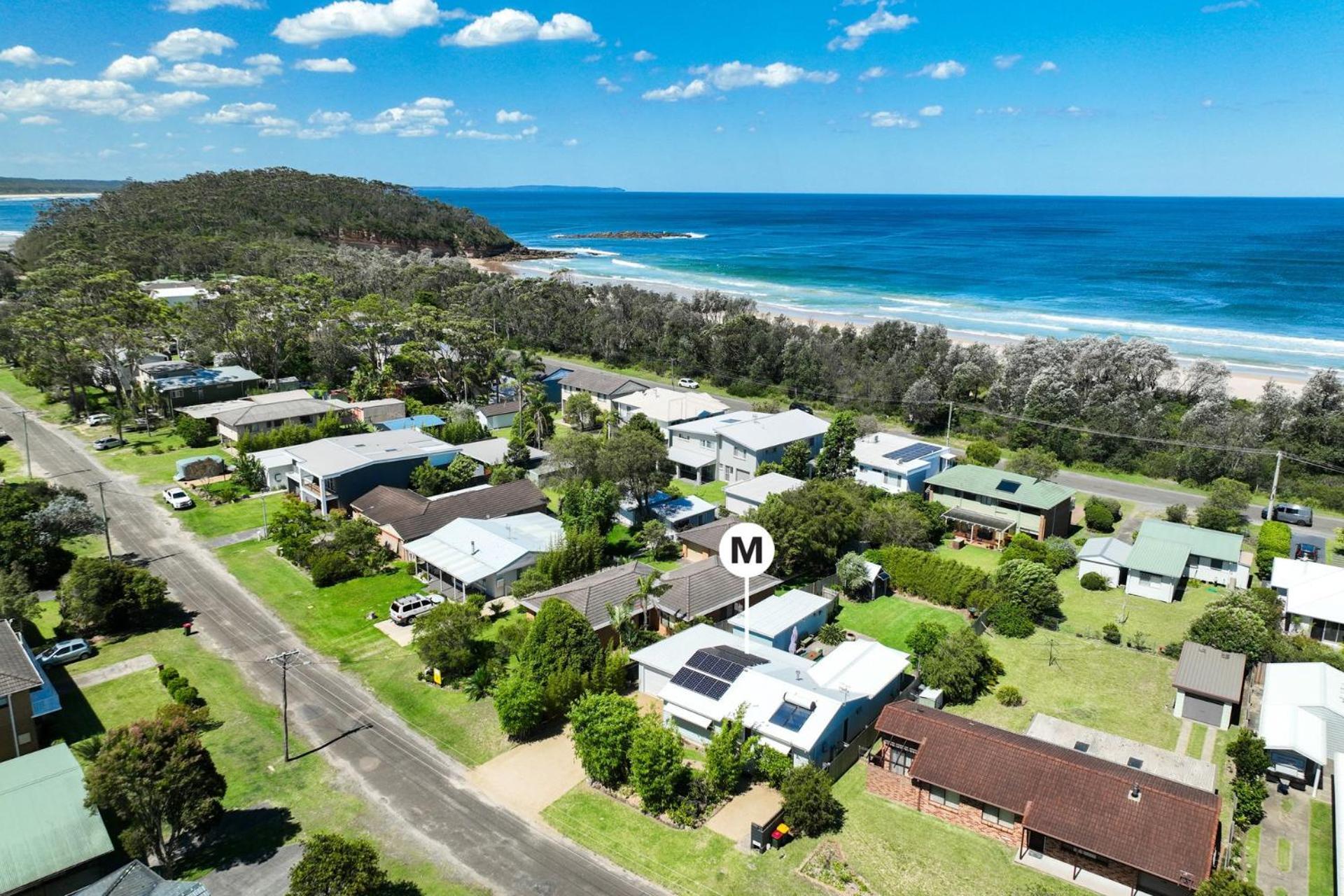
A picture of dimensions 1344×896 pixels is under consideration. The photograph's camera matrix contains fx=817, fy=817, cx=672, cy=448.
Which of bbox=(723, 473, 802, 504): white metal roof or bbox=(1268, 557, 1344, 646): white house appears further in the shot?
bbox=(723, 473, 802, 504): white metal roof

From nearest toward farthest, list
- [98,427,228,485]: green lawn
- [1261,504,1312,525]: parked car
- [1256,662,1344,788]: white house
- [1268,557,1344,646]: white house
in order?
[1256,662,1344,788]: white house, [1268,557,1344,646]: white house, [1261,504,1312,525]: parked car, [98,427,228,485]: green lawn

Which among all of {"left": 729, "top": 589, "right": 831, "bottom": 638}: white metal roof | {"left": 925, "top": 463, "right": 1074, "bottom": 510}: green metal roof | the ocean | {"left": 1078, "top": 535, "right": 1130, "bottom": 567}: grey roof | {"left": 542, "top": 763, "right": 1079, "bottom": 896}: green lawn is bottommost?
{"left": 542, "top": 763, "right": 1079, "bottom": 896}: green lawn

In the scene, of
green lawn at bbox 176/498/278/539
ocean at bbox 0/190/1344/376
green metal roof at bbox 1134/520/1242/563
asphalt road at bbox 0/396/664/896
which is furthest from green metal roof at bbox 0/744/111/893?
ocean at bbox 0/190/1344/376

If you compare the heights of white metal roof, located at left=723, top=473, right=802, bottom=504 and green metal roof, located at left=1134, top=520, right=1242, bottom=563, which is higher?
white metal roof, located at left=723, top=473, right=802, bottom=504

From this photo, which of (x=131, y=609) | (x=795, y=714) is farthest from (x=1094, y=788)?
(x=131, y=609)

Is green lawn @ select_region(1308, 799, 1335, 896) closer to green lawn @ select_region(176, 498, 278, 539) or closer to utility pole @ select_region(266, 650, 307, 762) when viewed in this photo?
utility pole @ select_region(266, 650, 307, 762)

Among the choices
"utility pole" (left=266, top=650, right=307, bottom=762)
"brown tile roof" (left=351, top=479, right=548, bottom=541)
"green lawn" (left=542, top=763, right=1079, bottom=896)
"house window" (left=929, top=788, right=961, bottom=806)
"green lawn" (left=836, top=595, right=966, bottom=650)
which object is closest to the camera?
"green lawn" (left=542, top=763, right=1079, bottom=896)

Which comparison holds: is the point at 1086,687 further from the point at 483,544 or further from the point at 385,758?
the point at 483,544
